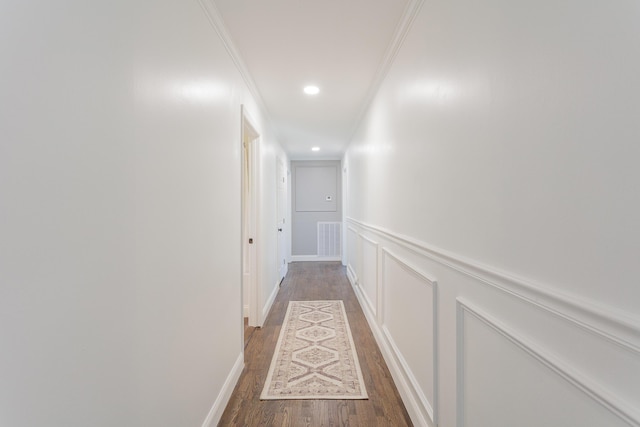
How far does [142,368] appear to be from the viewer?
963 mm

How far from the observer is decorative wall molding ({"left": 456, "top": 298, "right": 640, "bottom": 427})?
0.54 metres

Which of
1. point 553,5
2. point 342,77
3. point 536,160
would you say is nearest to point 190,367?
point 536,160

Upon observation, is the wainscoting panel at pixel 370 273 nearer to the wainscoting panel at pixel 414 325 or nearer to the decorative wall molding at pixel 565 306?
the wainscoting panel at pixel 414 325

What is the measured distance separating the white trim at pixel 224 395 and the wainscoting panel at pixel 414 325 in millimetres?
1098

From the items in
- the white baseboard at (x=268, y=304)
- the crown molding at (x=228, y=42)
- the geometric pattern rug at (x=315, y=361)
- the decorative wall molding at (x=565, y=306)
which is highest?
the crown molding at (x=228, y=42)

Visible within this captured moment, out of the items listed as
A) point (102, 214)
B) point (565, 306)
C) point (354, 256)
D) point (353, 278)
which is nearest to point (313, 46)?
point (102, 214)

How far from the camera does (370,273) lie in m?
3.14

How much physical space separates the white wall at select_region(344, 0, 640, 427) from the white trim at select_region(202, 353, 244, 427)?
1.09 m

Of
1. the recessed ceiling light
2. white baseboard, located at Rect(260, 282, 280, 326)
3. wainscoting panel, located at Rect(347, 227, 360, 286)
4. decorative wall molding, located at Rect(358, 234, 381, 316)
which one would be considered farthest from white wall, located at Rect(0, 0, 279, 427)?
wainscoting panel, located at Rect(347, 227, 360, 286)

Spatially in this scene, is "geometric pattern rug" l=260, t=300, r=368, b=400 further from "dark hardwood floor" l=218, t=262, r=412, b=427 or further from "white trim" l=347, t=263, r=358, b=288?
"white trim" l=347, t=263, r=358, b=288

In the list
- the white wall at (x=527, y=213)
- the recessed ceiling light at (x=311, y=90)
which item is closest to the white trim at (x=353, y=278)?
the recessed ceiling light at (x=311, y=90)

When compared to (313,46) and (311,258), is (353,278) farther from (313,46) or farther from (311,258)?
(313,46)

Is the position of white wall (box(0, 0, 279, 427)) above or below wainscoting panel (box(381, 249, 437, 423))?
above

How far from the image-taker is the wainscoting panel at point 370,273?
2.83m
